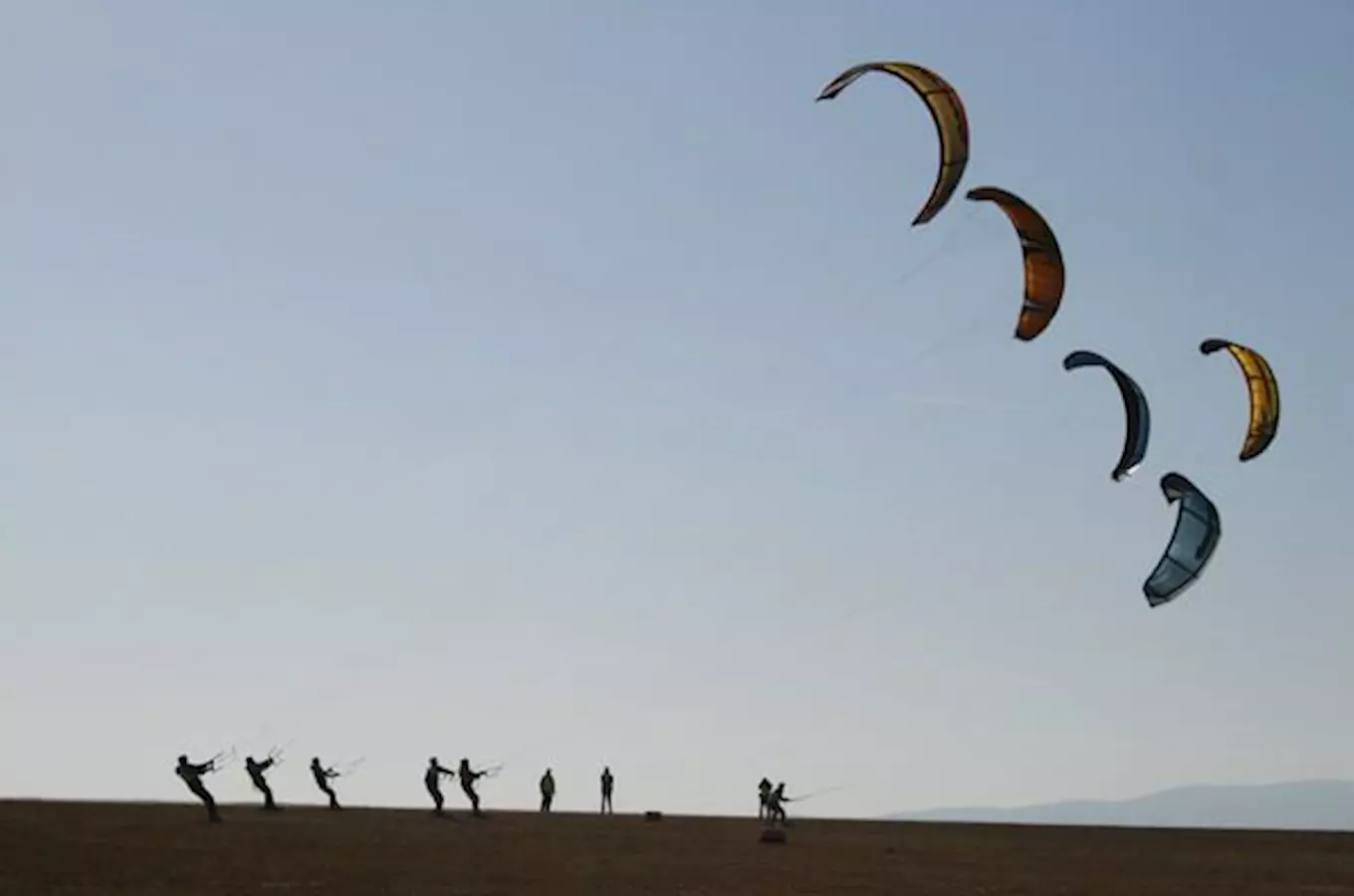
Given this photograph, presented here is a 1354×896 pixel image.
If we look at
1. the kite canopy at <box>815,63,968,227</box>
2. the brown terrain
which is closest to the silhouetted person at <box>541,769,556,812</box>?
the brown terrain

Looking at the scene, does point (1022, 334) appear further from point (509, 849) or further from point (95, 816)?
point (95, 816)

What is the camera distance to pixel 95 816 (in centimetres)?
3306

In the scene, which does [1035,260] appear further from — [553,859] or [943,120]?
[553,859]

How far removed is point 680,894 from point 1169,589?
42.1 feet

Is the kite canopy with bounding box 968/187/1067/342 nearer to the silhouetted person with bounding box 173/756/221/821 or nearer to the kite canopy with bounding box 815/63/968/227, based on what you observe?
the kite canopy with bounding box 815/63/968/227

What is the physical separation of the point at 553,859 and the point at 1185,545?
41.6ft

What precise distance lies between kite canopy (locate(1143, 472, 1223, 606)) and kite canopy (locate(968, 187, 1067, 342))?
376cm

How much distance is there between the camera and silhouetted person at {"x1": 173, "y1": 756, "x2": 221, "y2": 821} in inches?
1345

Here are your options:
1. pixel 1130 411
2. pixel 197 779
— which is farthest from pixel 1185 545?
pixel 197 779

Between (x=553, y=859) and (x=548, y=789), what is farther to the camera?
(x=548, y=789)

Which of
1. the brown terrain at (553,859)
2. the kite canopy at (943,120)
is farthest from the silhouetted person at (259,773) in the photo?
the kite canopy at (943,120)

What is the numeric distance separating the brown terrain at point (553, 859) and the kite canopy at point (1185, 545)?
4753mm

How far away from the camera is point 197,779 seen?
3450cm

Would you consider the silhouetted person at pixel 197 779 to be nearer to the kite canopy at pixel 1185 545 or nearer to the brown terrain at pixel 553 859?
the brown terrain at pixel 553 859
